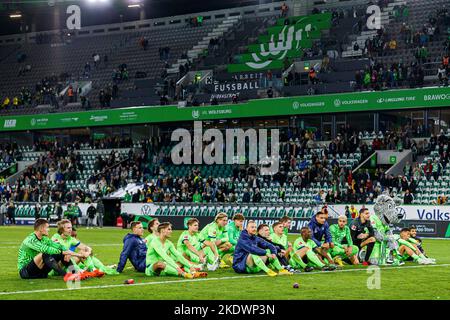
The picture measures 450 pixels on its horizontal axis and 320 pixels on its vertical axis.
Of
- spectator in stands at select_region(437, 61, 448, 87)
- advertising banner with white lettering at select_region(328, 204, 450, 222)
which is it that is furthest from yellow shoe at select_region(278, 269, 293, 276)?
spectator in stands at select_region(437, 61, 448, 87)

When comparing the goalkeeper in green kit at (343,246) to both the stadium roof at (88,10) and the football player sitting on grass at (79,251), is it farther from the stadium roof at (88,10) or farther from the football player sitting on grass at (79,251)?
the stadium roof at (88,10)

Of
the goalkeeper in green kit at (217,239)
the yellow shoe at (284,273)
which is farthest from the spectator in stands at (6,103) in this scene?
the yellow shoe at (284,273)

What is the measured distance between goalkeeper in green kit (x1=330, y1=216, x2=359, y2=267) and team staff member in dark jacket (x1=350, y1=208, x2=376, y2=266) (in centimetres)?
16

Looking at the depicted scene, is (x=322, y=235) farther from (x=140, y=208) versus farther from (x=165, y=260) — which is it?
(x=140, y=208)

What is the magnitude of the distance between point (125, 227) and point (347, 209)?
1498 centimetres

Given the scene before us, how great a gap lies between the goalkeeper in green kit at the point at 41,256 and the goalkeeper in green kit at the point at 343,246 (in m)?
7.25

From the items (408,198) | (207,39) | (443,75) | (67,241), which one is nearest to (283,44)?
(207,39)

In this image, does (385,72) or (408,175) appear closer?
(408,175)

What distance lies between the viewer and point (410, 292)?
15.6m

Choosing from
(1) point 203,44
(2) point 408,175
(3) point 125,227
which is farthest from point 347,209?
(1) point 203,44

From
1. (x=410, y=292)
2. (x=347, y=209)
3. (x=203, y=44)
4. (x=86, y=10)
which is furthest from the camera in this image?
(x=86, y=10)

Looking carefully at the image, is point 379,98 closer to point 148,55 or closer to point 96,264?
point 148,55

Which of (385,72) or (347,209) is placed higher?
(385,72)

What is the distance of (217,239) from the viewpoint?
22.4 m
